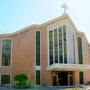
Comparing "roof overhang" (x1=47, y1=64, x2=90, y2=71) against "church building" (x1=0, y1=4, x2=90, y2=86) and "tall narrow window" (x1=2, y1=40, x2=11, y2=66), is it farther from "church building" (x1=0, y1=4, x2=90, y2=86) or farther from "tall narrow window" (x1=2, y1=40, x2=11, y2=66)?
"tall narrow window" (x1=2, y1=40, x2=11, y2=66)

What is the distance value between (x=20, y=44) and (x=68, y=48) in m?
7.15

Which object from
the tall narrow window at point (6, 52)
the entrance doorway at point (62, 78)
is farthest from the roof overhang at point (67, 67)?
the tall narrow window at point (6, 52)

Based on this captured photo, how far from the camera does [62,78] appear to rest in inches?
1363

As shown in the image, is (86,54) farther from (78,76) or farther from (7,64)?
(7,64)

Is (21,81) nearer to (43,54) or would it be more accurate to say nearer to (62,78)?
(43,54)

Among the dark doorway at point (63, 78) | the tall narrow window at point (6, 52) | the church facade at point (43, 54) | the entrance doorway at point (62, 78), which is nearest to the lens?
the church facade at point (43, 54)

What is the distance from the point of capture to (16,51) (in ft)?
117

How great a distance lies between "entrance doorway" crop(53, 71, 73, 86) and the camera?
34125 mm

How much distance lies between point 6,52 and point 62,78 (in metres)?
9.39

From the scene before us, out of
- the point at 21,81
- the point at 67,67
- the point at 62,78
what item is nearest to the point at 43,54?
the point at 67,67

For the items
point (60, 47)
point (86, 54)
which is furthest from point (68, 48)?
point (86, 54)

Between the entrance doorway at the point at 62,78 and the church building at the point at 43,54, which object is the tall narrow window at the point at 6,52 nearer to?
the church building at the point at 43,54

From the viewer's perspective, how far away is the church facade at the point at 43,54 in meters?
33.7

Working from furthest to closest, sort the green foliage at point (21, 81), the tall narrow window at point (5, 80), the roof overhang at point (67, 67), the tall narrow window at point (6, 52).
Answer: the tall narrow window at point (6, 52), the tall narrow window at point (5, 80), the roof overhang at point (67, 67), the green foliage at point (21, 81)
